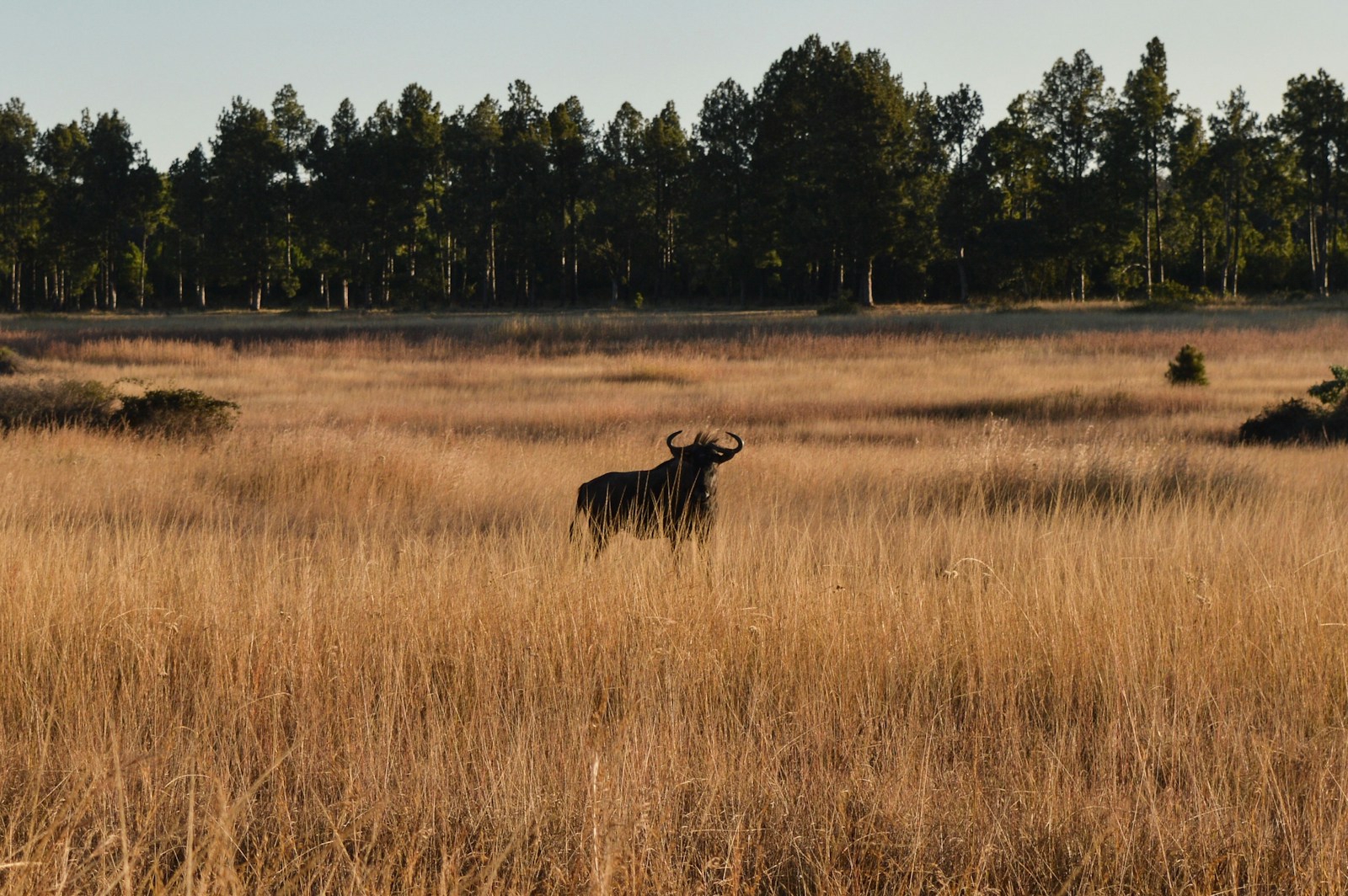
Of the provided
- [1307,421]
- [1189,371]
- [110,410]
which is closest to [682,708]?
[1307,421]

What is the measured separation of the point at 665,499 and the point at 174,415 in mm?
10639

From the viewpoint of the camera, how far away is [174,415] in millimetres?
15086

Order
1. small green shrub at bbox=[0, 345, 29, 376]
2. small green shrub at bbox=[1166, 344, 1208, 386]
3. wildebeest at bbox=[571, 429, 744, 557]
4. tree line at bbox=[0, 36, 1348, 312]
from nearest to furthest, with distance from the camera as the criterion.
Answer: wildebeest at bbox=[571, 429, 744, 557] → small green shrub at bbox=[1166, 344, 1208, 386] → small green shrub at bbox=[0, 345, 29, 376] → tree line at bbox=[0, 36, 1348, 312]

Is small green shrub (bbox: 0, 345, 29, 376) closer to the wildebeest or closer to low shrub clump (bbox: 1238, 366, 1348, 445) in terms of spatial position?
the wildebeest

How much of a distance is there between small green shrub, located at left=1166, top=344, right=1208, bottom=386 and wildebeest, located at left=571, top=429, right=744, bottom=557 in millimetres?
19085

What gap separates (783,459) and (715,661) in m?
8.89

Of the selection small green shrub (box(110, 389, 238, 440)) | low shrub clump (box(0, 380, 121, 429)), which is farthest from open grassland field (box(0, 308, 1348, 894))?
low shrub clump (box(0, 380, 121, 429))

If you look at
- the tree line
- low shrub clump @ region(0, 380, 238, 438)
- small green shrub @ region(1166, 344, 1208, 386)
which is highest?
the tree line

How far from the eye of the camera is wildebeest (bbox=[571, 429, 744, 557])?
6.55 meters

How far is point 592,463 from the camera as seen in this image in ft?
43.3

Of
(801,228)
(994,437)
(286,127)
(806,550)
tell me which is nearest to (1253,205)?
(801,228)

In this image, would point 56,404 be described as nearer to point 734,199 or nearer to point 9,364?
point 9,364

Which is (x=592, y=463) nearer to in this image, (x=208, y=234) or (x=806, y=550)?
(x=806, y=550)

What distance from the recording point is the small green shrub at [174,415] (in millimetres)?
14859
